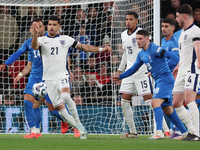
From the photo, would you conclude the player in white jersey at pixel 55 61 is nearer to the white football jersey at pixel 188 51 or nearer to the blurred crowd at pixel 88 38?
the white football jersey at pixel 188 51

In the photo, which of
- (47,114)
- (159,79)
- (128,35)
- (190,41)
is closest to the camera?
(190,41)

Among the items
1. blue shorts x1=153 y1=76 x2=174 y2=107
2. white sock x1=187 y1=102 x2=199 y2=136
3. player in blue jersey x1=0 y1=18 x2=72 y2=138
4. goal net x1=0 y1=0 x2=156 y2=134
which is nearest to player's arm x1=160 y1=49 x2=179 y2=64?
blue shorts x1=153 y1=76 x2=174 y2=107

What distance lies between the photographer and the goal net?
8.39 m

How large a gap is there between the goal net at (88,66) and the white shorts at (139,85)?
65.9 inches

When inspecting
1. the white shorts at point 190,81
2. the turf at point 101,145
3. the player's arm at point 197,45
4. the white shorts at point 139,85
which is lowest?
the turf at point 101,145

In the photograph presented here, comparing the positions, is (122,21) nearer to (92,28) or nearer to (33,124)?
(92,28)

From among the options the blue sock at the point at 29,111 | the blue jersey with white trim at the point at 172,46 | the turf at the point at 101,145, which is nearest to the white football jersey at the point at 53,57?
the blue sock at the point at 29,111

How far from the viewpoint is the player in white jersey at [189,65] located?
5.11m

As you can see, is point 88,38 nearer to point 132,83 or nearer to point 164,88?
point 132,83

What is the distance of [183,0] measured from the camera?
9.84 m

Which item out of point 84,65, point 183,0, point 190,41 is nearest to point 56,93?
point 190,41

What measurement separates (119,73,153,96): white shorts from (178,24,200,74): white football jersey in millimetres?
1163

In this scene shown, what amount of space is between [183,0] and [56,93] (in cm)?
523

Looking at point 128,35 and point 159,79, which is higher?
point 128,35
